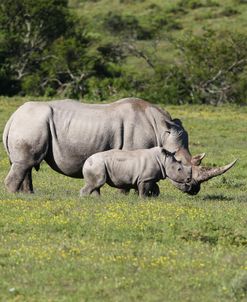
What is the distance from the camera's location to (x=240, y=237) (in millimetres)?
12438

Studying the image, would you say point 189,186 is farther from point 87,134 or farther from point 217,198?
point 87,134

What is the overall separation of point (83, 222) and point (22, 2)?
125 feet

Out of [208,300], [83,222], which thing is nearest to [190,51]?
[83,222]

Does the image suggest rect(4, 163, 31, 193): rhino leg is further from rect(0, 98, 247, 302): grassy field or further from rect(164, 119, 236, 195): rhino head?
rect(164, 119, 236, 195): rhino head

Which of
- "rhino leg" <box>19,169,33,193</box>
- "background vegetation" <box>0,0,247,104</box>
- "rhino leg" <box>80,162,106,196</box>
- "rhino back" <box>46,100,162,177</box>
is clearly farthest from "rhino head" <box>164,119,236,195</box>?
"background vegetation" <box>0,0,247,104</box>

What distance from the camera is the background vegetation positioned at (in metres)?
44.5

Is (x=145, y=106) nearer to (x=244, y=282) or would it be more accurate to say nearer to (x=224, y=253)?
(x=224, y=253)

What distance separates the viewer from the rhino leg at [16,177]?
1611cm

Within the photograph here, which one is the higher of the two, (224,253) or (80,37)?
(224,253)

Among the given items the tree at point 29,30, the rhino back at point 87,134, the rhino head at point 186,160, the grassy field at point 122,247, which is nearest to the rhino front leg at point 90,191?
the grassy field at point 122,247

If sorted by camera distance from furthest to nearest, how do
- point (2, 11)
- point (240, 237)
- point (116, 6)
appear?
point (116, 6)
point (2, 11)
point (240, 237)

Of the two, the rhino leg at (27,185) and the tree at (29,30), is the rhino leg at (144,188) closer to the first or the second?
the rhino leg at (27,185)

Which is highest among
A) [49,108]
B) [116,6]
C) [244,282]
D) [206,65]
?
[244,282]

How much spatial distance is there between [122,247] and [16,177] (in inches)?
181
